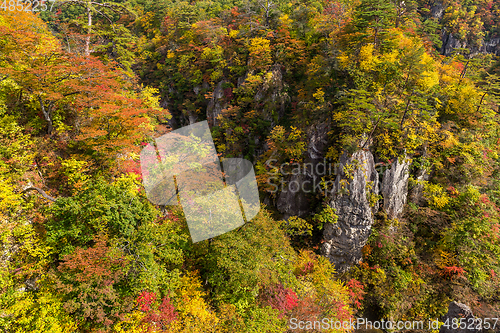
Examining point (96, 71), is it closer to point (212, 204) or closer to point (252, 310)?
point (212, 204)

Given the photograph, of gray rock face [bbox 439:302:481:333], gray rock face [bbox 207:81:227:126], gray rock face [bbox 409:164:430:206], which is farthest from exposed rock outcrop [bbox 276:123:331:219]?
gray rock face [bbox 207:81:227:126]

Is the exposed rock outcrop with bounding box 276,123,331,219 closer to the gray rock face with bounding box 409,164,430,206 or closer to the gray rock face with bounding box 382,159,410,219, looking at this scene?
the gray rock face with bounding box 382,159,410,219

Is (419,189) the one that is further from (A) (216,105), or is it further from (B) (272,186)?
(A) (216,105)

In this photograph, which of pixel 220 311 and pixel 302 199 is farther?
pixel 302 199

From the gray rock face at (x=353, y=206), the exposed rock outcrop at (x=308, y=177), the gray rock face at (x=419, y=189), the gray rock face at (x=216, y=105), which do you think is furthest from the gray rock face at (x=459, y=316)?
the gray rock face at (x=216, y=105)

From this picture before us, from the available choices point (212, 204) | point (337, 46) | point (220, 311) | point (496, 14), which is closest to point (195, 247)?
point (212, 204)

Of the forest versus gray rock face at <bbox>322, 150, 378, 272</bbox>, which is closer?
the forest

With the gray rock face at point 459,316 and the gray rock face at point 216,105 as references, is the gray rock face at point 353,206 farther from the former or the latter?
the gray rock face at point 216,105
